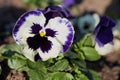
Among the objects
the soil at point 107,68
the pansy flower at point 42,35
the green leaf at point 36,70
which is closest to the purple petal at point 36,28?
the pansy flower at point 42,35

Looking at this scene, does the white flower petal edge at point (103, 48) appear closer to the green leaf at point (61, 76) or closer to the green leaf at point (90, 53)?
the green leaf at point (90, 53)

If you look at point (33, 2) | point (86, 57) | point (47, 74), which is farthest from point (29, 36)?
point (33, 2)

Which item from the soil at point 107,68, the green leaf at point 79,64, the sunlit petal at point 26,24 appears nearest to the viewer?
the sunlit petal at point 26,24

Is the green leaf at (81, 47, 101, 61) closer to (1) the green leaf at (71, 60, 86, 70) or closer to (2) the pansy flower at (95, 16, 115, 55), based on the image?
(2) the pansy flower at (95, 16, 115, 55)

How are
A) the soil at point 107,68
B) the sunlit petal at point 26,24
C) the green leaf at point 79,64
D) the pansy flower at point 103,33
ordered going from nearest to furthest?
the sunlit petal at point 26,24 → the green leaf at point 79,64 → the pansy flower at point 103,33 → the soil at point 107,68

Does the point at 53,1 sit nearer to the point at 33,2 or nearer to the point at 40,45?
the point at 33,2

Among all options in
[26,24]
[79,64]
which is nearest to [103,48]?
[79,64]
